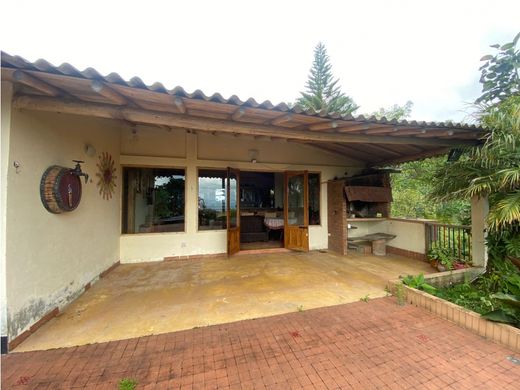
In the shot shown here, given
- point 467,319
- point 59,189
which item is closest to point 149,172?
point 59,189

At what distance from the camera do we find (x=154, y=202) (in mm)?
5406

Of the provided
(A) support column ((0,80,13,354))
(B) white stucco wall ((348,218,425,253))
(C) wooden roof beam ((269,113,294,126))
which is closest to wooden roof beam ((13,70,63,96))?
(A) support column ((0,80,13,354))

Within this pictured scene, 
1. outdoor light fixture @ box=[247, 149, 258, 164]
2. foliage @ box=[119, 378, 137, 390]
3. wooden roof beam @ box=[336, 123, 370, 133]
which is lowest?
foliage @ box=[119, 378, 137, 390]

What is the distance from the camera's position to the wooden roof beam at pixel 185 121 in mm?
2257

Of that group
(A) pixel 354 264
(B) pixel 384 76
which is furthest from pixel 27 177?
(B) pixel 384 76

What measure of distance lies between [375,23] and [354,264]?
8317 mm

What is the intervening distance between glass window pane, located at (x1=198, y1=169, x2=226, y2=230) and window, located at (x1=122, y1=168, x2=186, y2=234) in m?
0.47

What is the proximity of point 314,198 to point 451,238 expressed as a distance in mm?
3036

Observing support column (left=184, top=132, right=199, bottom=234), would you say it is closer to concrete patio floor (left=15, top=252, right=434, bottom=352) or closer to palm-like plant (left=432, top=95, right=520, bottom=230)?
concrete patio floor (left=15, top=252, right=434, bottom=352)

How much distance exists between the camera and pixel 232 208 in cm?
561

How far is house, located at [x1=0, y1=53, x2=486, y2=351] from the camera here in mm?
2166

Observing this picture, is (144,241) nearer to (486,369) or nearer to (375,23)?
(486,369)

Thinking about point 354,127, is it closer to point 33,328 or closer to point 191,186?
point 191,186

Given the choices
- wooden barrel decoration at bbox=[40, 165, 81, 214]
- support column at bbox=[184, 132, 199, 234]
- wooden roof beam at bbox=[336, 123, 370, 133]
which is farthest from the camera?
support column at bbox=[184, 132, 199, 234]
